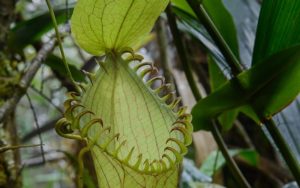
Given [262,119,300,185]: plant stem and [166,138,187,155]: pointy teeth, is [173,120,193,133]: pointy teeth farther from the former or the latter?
[262,119,300,185]: plant stem

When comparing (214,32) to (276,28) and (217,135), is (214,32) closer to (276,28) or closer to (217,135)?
(276,28)

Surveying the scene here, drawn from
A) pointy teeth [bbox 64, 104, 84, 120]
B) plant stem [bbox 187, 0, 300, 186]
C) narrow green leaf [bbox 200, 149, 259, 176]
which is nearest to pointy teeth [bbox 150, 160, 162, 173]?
pointy teeth [bbox 64, 104, 84, 120]

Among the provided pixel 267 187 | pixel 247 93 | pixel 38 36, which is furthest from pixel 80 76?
pixel 267 187

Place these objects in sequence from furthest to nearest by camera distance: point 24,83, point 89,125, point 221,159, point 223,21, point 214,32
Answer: point 221,159 → point 24,83 → point 223,21 → point 214,32 → point 89,125

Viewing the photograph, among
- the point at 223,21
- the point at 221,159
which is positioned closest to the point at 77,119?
the point at 223,21

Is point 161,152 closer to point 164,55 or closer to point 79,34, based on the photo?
point 79,34

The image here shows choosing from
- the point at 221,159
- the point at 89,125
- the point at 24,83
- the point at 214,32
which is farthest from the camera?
the point at 221,159
